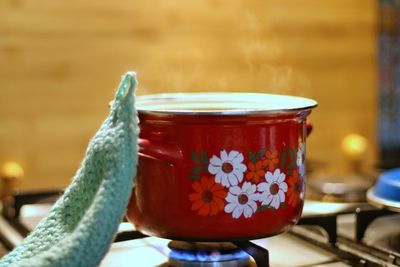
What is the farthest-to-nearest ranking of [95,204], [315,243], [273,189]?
1. [315,243]
2. [273,189]
3. [95,204]

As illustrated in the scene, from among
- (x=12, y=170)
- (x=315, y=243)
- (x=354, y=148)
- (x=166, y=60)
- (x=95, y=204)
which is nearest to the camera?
(x=95, y=204)

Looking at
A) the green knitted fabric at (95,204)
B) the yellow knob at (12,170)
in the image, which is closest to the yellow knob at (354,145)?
the yellow knob at (12,170)

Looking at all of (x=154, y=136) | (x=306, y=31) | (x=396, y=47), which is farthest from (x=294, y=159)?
(x=396, y=47)

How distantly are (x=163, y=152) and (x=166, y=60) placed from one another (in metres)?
0.78

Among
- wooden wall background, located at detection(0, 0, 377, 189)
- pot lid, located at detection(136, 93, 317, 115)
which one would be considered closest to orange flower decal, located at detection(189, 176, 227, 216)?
pot lid, located at detection(136, 93, 317, 115)

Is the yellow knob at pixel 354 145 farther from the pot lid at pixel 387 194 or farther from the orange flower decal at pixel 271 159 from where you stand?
the orange flower decal at pixel 271 159

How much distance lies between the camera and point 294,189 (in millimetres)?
620

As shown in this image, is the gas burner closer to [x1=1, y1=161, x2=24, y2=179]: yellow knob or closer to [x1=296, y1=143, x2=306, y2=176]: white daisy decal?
[x1=296, y1=143, x2=306, y2=176]: white daisy decal

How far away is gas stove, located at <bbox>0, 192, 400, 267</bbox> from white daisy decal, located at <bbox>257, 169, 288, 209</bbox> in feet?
0.16

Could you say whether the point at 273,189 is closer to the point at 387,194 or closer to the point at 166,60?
the point at 387,194

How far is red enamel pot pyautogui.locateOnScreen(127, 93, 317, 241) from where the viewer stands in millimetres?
581

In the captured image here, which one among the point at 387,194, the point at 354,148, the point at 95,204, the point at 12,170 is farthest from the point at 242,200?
the point at 354,148

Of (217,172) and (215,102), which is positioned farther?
(215,102)

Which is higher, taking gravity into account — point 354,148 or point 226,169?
point 226,169
